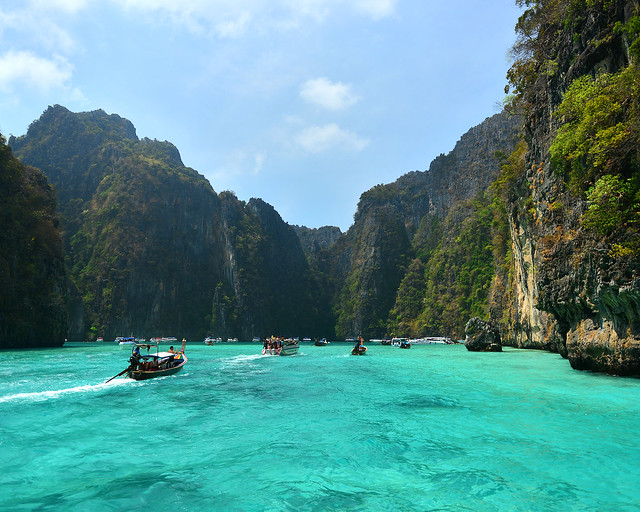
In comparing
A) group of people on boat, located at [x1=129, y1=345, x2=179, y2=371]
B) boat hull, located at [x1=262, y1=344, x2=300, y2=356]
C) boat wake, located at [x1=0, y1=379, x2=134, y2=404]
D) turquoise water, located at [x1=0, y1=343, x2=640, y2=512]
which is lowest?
boat hull, located at [x1=262, y1=344, x2=300, y2=356]

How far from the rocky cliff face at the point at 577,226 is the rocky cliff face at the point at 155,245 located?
115 metres

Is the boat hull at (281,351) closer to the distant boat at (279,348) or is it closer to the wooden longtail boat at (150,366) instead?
the distant boat at (279,348)

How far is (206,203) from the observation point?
144m

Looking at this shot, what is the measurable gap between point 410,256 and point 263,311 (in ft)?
202

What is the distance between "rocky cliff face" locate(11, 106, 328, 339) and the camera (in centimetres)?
11869

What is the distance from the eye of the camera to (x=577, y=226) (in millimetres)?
20312

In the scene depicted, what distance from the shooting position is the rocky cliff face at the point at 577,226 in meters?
17.0

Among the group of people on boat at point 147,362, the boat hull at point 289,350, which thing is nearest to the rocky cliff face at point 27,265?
the boat hull at point 289,350

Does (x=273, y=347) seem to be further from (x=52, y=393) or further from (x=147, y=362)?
(x=52, y=393)

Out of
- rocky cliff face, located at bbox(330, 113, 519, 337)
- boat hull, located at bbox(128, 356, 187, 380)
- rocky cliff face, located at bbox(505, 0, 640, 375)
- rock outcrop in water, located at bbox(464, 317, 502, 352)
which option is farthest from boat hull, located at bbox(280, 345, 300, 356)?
rocky cliff face, located at bbox(330, 113, 519, 337)

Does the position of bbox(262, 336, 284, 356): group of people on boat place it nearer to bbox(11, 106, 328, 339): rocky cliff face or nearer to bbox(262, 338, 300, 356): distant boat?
bbox(262, 338, 300, 356): distant boat

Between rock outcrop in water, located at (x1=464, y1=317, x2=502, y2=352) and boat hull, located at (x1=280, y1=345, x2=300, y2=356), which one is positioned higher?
rock outcrop in water, located at (x1=464, y1=317, x2=502, y2=352)

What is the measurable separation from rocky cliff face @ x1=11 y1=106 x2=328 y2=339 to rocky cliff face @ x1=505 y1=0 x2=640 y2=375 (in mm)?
115116

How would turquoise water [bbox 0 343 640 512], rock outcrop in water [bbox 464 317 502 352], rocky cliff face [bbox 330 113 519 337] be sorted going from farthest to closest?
rocky cliff face [bbox 330 113 519 337] → rock outcrop in water [bbox 464 317 502 352] → turquoise water [bbox 0 343 640 512]
